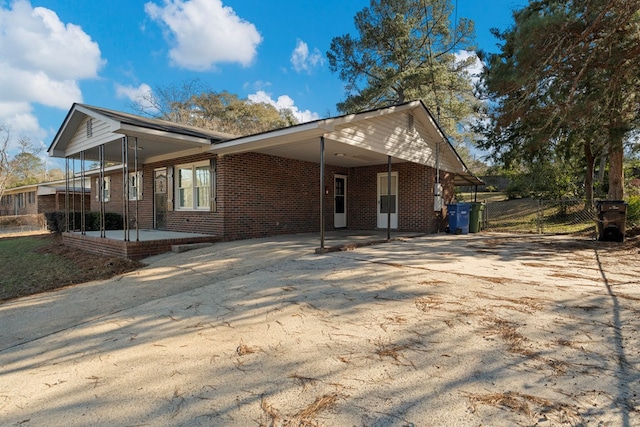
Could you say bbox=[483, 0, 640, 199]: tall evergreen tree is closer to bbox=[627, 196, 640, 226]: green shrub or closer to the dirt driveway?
bbox=[627, 196, 640, 226]: green shrub

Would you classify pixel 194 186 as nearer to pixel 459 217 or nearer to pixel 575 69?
pixel 459 217

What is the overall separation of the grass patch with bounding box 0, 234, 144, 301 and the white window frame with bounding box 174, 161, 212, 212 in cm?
289

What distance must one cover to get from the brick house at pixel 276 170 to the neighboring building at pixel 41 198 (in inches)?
563

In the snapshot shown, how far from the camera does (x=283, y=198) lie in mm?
11492

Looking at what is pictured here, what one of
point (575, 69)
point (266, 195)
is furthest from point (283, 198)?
point (575, 69)

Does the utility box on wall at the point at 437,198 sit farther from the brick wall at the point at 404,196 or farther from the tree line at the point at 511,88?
the tree line at the point at 511,88

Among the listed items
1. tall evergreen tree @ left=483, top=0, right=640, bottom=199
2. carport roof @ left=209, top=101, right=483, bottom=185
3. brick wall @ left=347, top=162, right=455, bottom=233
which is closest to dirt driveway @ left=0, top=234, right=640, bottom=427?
carport roof @ left=209, top=101, right=483, bottom=185

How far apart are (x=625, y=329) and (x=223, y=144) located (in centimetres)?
866

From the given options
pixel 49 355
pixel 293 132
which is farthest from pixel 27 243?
pixel 49 355

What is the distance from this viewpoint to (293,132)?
25.2 ft

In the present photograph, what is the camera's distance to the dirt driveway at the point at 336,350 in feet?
7.59

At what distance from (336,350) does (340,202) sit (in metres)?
10.9

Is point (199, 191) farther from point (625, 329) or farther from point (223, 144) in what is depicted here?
point (625, 329)

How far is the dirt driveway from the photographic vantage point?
231cm
